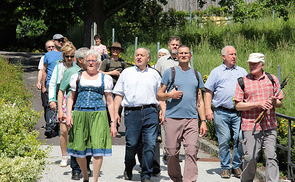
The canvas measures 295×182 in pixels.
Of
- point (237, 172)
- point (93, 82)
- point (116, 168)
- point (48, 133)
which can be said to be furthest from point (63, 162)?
point (237, 172)

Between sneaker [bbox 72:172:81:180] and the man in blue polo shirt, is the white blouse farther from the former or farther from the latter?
the man in blue polo shirt

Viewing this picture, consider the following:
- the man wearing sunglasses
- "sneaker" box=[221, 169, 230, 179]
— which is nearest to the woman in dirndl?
"sneaker" box=[221, 169, 230, 179]

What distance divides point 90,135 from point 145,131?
0.89 metres

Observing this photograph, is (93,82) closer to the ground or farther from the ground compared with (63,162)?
farther from the ground

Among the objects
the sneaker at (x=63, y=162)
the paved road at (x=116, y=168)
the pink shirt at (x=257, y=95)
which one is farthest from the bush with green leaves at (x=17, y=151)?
the pink shirt at (x=257, y=95)

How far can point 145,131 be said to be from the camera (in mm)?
7113

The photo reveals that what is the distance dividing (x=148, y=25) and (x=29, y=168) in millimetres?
24084

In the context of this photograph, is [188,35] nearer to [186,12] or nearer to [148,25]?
[148,25]

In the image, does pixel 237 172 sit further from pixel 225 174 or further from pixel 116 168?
pixel 116 168

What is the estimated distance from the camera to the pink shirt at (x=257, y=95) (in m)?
6.45

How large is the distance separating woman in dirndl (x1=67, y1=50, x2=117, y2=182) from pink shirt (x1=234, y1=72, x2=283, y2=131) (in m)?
1.75

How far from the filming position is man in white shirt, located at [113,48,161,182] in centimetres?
704

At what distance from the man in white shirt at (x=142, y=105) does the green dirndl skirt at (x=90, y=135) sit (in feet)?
1.72

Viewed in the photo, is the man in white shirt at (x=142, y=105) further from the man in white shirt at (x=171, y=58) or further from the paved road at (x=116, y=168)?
the man in white shirt at (x=171, y=58)
